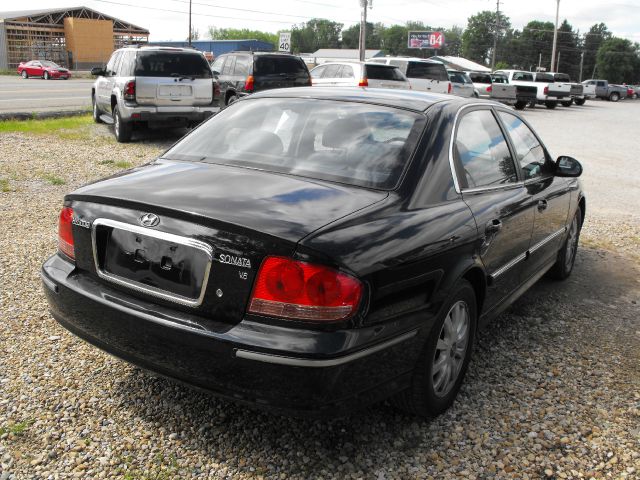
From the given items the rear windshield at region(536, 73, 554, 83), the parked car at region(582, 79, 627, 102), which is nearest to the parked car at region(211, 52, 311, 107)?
the rear windshield at region(536, 73, 554, 83)

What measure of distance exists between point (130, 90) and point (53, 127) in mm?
3505

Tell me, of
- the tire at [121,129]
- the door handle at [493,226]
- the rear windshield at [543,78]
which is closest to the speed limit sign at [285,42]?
the rear windshield at [543,78]

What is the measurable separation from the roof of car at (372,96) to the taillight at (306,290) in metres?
1.41

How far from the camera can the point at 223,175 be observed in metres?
3.07

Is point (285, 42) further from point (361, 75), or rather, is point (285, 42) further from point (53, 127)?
point (53, 127)

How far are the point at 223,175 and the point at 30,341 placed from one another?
1748 millimetres

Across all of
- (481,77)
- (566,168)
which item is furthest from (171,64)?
(481,77)

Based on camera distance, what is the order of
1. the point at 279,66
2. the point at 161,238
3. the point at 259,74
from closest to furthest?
1. the point at 161,238
2. the point at 259,74
3. the point at 279,66

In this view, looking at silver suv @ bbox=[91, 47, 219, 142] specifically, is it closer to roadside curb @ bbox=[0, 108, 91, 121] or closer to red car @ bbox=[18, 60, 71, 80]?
roadside curb @ bbox=[0, 108, 91, 121]

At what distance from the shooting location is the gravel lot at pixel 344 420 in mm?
2752

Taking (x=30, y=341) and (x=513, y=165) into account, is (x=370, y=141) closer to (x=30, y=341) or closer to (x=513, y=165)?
(x=513, y=165)

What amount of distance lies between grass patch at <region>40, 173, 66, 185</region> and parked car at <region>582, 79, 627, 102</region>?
2015 inches

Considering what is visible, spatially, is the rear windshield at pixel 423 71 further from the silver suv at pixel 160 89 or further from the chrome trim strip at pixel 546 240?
the chrome trim strip at pixel 546 240

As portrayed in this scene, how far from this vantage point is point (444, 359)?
10.3 feet
